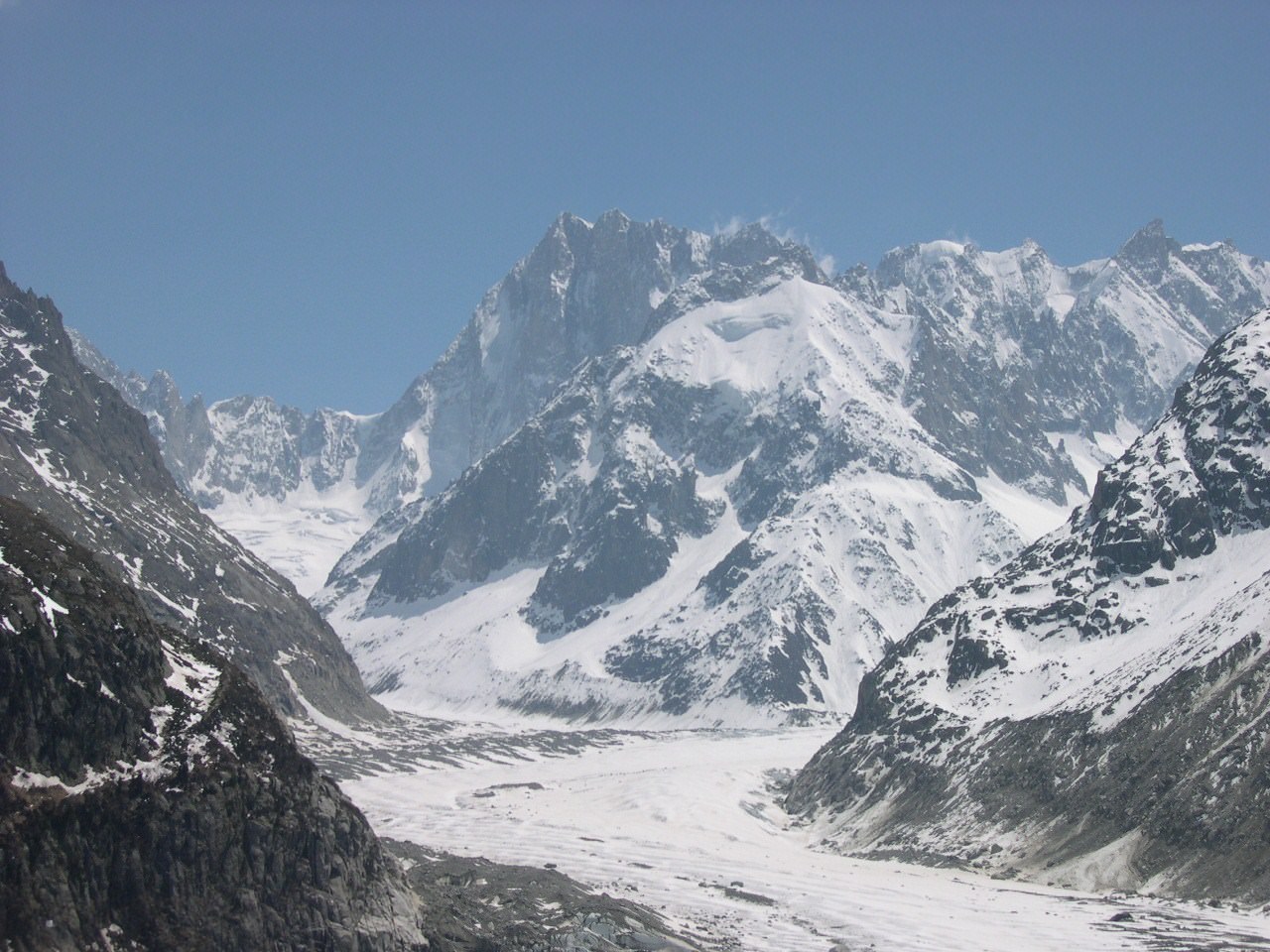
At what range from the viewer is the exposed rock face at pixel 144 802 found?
117m

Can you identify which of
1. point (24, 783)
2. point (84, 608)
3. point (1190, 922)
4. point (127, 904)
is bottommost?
point (1190, 922)

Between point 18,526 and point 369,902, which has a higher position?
point 18,526

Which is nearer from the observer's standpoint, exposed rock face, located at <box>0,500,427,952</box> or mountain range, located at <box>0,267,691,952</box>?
exposed rock face, located at <box>0,500,427,952</box>

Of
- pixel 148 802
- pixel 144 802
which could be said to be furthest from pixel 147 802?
pixel 144 802

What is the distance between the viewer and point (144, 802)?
12338 cm

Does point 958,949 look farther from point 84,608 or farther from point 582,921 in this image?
point 84,608

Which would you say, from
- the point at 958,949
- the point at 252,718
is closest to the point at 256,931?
the point at 252,718

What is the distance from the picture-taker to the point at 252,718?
13738cm

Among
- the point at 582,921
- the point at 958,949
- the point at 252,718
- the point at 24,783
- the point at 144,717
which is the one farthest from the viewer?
the point at 958,949

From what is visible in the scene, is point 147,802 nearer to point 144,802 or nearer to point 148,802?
point 148,802

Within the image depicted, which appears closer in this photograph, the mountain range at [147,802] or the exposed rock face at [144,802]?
the exposed rock face at [144,802]

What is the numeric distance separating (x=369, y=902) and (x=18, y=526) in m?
42.9

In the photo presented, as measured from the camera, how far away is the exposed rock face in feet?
384

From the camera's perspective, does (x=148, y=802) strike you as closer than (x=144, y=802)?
No
